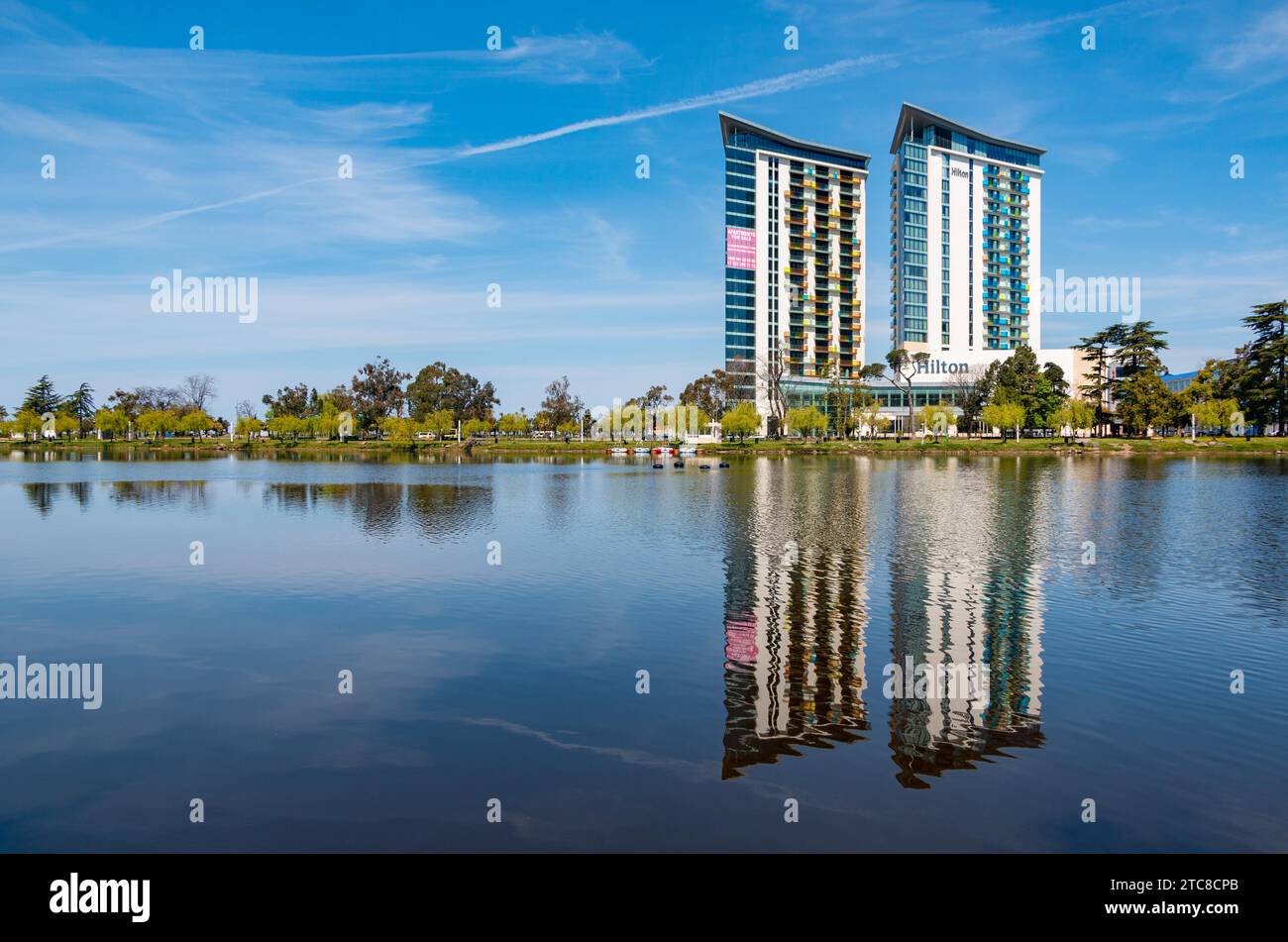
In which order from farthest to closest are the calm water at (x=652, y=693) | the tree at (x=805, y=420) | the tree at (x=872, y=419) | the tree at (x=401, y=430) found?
the tree at (x=401, y=430) → the tree at (x=872, y=419) → the tree at (x=805, y=420) → the calm water at (x=652, y=693)

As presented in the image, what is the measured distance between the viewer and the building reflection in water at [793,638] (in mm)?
14141

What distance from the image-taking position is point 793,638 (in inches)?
789

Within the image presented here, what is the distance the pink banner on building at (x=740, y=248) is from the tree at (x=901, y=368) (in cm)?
3767

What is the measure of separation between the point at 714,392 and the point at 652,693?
168 metres

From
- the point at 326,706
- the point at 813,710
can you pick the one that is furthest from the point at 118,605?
the point at 813,710

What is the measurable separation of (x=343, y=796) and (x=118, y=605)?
57.8ft

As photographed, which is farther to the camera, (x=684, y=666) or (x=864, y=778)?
(x=684, y=666)

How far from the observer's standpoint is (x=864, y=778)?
12195 mm

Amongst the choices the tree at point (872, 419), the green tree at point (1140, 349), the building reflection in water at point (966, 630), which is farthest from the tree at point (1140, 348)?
the building reflection in water at point (966, 630)

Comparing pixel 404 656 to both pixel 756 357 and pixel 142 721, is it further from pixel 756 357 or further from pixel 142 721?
pixel 756 357

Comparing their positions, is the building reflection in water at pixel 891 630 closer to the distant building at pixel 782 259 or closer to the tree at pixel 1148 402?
Answer: the tree at pixel 1148 402

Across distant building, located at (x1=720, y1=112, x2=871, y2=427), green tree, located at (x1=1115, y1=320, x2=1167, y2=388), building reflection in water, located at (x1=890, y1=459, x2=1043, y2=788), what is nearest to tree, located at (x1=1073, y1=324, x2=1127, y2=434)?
green tree, located at (x1=1115, y1=320, x2=1167, y2=388)

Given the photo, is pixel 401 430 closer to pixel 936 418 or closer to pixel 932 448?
pixel 932 448

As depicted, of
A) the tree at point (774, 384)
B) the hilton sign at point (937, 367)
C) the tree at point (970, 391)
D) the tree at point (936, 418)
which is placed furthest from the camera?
the hilton sign at point (937, 367)
